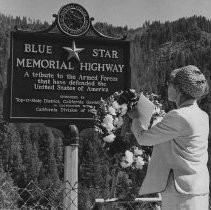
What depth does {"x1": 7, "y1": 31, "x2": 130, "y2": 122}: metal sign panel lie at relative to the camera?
7227 mm

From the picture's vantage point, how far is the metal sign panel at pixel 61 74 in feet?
23.7

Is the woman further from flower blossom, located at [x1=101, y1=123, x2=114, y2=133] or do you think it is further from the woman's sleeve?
flower blossom, located at [x1=101, y1=123, x2=114, y2=133]

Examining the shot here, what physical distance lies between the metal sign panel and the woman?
481 cm

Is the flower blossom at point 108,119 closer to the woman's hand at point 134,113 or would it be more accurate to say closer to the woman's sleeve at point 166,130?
the woman's hand at point 134,113

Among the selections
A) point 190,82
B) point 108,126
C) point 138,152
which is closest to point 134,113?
point 190,82

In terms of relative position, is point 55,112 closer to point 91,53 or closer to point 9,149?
point 91,53

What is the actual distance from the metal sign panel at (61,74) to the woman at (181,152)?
4807mm

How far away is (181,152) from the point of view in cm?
247

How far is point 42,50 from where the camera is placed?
736cm

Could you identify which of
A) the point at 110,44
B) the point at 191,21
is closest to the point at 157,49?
the point at 191,21

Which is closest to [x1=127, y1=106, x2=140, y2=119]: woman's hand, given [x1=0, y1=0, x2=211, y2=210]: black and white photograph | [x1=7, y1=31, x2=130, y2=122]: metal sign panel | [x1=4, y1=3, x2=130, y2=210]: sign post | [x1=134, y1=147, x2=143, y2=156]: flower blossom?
[x1=0, y1=0, x2=211, y2=210]: black and white photograph

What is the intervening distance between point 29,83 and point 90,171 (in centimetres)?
5614

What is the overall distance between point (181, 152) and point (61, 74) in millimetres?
5107

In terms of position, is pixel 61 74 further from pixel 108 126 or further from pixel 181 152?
pixel 181 152
